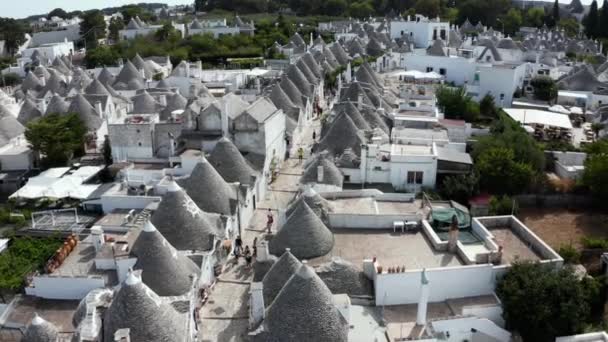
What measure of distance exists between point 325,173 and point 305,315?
34.8 feet

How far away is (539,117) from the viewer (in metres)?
34.3

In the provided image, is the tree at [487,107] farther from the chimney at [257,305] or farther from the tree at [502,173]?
the chimney at [257,305]

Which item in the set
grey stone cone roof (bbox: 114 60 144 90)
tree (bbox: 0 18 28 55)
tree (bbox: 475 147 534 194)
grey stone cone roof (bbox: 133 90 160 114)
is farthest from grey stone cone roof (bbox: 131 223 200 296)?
tree (bbox: 0 18 28 55)

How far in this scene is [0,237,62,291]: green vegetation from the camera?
60.2 feet

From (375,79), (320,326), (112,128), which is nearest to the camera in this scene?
(320,326)

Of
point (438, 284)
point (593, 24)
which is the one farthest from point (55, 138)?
point (593, 24)

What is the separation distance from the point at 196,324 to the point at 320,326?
15.0 ft

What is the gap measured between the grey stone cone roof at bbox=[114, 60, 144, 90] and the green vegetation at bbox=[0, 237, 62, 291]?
2591 centimetres

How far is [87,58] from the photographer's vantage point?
62.7 meters

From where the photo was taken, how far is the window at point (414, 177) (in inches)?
959

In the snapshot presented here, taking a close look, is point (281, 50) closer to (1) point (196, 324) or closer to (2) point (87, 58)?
(2) point (87, 58)

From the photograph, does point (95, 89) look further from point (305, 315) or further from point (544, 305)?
point (544, 305)

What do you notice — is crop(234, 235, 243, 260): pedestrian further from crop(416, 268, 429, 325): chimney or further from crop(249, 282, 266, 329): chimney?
crop(416, 268, 429, 325): chimney

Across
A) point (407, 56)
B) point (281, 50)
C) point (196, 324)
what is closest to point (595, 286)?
point (196, 324)
